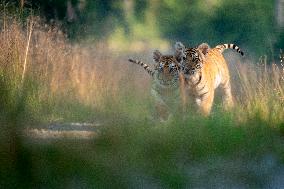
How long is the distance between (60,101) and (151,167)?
3.81ft

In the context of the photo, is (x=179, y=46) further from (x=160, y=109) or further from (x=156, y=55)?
(x=160, y=109)

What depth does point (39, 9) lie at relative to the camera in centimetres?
1011

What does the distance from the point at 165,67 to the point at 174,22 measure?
0.43 meters

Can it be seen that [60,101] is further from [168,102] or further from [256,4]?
[256,4]

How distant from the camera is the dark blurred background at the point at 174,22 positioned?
32.6 feet

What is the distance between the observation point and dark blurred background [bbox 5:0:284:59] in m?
9.93

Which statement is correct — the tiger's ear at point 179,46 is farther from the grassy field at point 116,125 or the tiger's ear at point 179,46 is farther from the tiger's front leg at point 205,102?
the tiger's front leg at point 205,102

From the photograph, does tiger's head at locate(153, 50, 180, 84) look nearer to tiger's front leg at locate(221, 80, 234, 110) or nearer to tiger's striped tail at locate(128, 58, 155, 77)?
tiger's striped tail at locate(128, 58, 155, 77)

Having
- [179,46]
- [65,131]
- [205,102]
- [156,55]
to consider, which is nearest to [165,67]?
[156,55]

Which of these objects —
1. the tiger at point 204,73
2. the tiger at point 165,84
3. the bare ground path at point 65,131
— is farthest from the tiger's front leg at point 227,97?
the bare ground path at point 65,131

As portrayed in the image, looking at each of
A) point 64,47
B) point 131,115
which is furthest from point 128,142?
point 64,47

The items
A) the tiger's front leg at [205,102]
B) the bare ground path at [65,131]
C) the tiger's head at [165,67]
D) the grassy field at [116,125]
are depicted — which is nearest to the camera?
the grassy field at [116,125]

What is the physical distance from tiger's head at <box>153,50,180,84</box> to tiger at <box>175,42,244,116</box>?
0.10 meters

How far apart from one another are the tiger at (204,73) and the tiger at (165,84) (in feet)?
0.38
